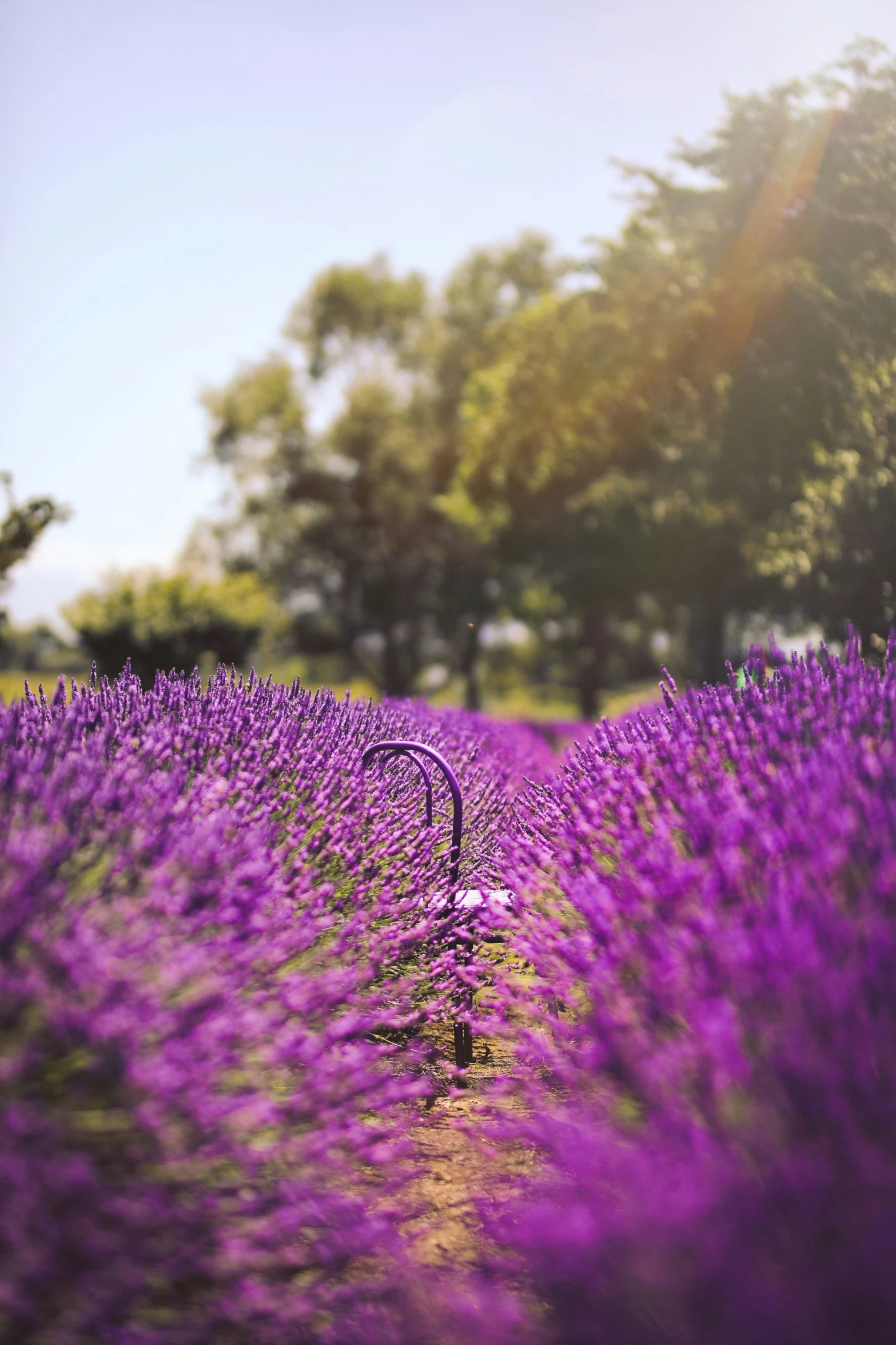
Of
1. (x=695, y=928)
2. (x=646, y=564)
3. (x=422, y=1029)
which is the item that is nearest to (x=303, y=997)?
(x=695, y=928)

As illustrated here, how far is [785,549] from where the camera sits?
13445 mm

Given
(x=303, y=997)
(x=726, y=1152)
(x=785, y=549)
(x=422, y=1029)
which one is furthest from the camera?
(x=785, y=549)

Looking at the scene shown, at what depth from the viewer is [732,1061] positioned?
200 centimetres

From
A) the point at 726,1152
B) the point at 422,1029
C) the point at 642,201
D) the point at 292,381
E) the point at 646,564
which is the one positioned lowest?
the point at 422,1029

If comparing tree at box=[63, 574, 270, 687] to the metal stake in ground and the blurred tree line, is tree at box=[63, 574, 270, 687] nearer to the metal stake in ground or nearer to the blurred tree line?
the blurred tree line

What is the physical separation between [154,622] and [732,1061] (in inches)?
676

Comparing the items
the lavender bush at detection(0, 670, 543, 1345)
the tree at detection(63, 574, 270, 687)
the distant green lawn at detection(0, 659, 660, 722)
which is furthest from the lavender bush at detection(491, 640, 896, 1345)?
the distant green lawn at detection(0, 659, 660, 722)

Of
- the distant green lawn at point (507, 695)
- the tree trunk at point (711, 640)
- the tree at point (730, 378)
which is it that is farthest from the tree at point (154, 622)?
the tree trunk at point (711, 640)

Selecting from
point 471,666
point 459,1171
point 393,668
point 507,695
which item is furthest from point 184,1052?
point 507,695

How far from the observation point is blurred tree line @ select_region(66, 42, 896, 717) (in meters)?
13.3

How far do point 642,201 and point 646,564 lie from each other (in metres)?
7.92

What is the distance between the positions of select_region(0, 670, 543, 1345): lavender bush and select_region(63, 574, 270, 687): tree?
14228 mm

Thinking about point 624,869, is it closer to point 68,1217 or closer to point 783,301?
point 68,1217

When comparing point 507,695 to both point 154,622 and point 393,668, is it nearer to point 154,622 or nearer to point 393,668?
point 393,668
